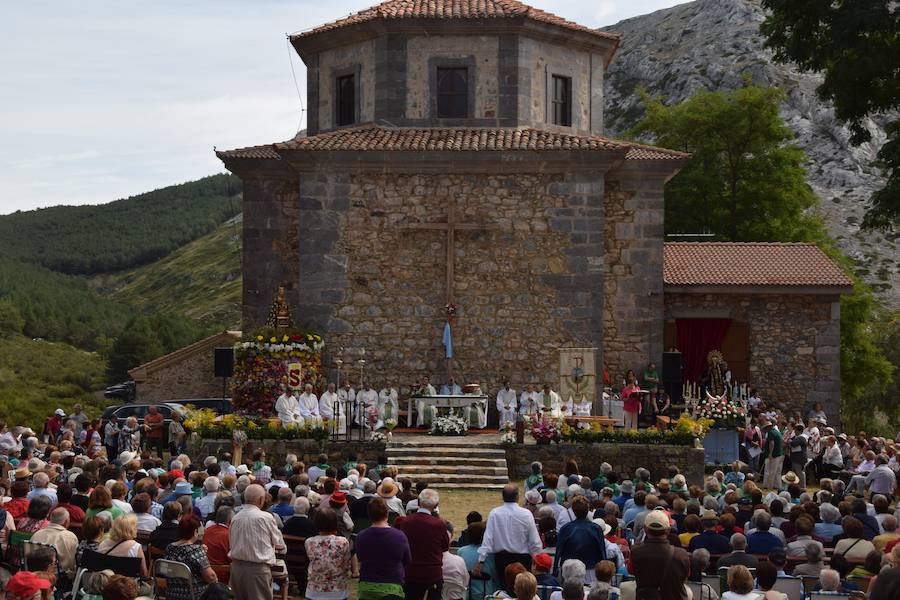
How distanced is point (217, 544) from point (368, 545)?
1.84 m

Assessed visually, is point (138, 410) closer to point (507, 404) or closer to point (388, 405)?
point (388, 405)

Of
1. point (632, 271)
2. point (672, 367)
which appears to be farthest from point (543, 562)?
point (632, 271)

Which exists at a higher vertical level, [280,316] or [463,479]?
[280,316]

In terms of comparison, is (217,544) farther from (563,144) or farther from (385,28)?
(385,28)

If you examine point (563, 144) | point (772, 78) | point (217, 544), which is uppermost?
point (772, 78)

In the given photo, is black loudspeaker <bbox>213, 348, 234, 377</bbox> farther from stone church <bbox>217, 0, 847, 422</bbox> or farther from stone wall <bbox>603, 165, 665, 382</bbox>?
stone wall <bbox>603, 165, 665, 382</bbox>

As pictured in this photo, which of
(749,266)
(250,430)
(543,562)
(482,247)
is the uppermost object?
(482,247)

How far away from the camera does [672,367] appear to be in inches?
995

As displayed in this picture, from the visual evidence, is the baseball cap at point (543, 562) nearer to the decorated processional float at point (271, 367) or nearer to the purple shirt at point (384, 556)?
the purple shirt at point (384, 556)

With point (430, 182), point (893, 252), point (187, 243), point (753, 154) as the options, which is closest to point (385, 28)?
point (430, 182)

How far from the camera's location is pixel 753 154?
1567 inches

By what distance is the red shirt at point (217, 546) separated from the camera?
10602 millimetres

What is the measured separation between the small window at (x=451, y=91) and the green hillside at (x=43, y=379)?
25.2m

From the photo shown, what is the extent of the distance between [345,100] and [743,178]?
1706 cm
